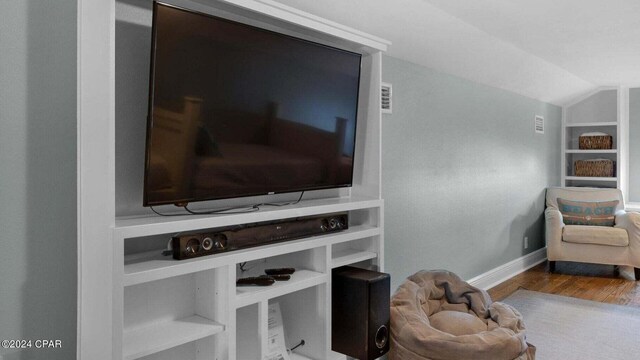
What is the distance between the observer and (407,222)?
344 centimetres

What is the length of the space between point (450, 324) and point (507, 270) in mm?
2701

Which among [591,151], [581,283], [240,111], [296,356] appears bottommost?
[581,283]

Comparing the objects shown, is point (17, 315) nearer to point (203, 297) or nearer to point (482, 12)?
point (203, 297)

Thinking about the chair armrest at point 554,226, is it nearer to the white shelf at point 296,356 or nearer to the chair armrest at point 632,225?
the chair armrest at point 632,225

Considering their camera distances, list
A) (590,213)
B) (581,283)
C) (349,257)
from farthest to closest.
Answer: (590,213), (581,283), (349,257)

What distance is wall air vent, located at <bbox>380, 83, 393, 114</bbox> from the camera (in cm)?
317

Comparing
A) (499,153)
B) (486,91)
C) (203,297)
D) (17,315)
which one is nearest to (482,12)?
(486,91)

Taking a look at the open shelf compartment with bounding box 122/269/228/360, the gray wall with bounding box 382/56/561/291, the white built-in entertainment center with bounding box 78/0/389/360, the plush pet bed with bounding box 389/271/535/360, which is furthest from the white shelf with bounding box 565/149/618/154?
the open shelf compartment with bounding box 122/269/228/360

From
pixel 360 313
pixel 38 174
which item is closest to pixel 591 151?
pixel 360 313

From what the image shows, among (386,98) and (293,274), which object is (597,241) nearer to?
(386,98)

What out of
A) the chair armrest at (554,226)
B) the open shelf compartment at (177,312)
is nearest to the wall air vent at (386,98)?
the open shelf compartment at (177,312)

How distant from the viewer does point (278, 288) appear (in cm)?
194

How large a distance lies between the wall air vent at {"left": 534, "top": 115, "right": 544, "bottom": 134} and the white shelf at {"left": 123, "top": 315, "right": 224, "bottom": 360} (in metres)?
4.87

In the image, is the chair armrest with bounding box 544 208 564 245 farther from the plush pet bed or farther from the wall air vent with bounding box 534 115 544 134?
the plush pet bed
